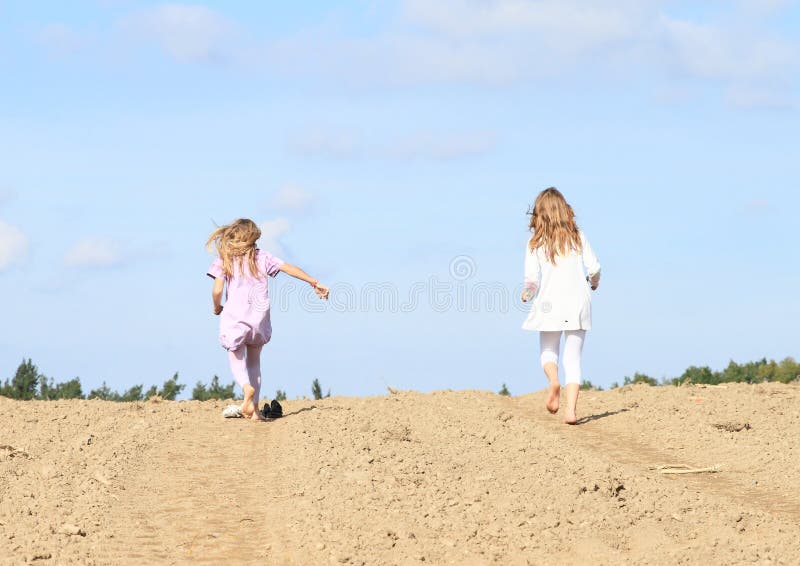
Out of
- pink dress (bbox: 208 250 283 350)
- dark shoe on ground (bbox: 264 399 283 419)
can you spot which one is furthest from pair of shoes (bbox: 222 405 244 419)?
pink dress (bbox: 208 250 283 350)

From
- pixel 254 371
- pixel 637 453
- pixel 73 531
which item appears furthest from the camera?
pixel 254 371

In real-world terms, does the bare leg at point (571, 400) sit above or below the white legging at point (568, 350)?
below

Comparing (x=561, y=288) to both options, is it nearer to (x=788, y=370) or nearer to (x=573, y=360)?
(x=573, y=360)

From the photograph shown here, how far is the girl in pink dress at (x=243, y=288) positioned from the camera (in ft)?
37.8

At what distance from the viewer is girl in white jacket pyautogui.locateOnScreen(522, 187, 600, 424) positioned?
11492mm

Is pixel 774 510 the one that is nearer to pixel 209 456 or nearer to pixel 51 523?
pixel 209 456

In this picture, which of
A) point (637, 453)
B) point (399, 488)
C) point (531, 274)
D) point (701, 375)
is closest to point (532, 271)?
point (531, 274)

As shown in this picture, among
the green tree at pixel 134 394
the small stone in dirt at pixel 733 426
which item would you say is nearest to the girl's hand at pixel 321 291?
the small stone in dirt at pixel 733 426

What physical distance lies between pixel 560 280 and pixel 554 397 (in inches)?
57.6

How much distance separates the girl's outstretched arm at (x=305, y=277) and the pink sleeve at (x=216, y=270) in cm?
70

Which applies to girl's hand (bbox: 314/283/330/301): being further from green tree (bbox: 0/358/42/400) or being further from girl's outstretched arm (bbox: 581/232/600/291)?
green tree (bbox: 0/358/42/400)

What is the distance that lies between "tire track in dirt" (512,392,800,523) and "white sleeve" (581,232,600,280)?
1.83 meters

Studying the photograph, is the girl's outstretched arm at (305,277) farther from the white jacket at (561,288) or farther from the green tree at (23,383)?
the green tree at (23,383)

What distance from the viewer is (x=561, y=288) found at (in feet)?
37.7
